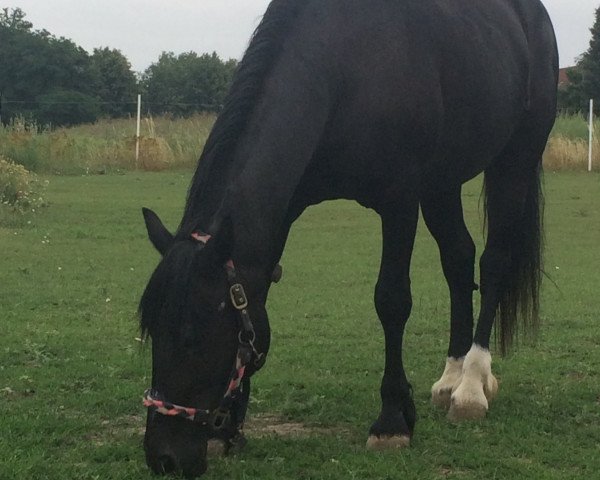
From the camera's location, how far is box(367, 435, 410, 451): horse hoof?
3656 millimetres

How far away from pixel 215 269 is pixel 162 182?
1671 centimetres

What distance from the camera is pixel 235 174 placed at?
10.1ft

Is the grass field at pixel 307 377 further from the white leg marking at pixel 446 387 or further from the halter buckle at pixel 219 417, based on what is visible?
the halter buckle at pixel 219 417

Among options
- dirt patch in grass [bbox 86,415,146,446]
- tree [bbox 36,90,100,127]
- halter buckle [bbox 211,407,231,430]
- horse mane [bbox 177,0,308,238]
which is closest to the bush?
dirt patch in grass [bbox 86,415,146,446]

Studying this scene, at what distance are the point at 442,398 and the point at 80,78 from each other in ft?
160

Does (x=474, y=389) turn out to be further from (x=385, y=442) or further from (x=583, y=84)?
(x=583, y=84)

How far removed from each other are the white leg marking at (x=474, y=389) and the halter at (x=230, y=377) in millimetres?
1543

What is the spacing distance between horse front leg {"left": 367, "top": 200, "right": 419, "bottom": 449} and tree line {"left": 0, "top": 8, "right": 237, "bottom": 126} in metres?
38.3

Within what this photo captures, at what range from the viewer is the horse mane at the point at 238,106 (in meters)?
3.00

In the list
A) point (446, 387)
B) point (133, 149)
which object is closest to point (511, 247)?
point (446, 387)

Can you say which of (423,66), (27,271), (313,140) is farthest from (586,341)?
(27,271)

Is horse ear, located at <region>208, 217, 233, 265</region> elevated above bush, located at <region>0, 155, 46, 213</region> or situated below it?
above

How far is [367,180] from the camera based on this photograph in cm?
364

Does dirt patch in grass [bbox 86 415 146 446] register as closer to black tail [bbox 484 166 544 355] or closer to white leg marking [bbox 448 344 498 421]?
white leg marking [bbox 448 344 498 421]
